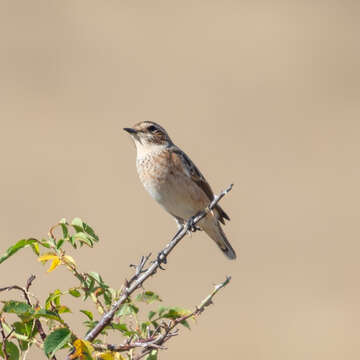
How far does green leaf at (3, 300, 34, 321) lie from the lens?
225 cm

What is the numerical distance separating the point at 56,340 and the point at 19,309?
173 mm

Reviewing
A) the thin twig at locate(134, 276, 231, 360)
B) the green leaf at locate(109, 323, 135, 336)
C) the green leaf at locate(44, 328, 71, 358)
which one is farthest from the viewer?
the green leaf at locate(109, 323, 135, 336)

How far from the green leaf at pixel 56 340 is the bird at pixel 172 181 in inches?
154

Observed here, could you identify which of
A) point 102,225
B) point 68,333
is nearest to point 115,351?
point 68,333

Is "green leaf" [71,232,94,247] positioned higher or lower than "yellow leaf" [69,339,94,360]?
higher

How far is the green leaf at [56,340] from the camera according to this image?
83.6 inches

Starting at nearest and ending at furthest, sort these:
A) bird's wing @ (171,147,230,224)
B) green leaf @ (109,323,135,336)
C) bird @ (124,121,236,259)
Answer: green leaf @ (109,323,135,336) < bird @ (124,121,236,259) < bird's wing @ (171,147,230,224)

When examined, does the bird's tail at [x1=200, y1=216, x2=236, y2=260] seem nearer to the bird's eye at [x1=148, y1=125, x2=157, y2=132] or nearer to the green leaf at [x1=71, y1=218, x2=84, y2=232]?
the bird's eye at [x1=148, y1=125, x2=157, y2=132]

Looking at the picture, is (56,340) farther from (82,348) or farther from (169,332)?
(169,332)

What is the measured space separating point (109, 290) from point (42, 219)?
16.9 meters

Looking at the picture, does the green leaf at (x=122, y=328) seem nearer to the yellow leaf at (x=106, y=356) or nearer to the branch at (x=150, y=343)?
the branch at (x=150, y=343)

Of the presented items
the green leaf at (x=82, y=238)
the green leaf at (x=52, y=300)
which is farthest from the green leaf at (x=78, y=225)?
the green leaf at (x=52, y=300)

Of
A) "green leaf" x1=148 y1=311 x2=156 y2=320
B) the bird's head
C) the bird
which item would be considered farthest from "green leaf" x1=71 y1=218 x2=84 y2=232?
the bird's head

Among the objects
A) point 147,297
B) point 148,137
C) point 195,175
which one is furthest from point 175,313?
point 148,137
